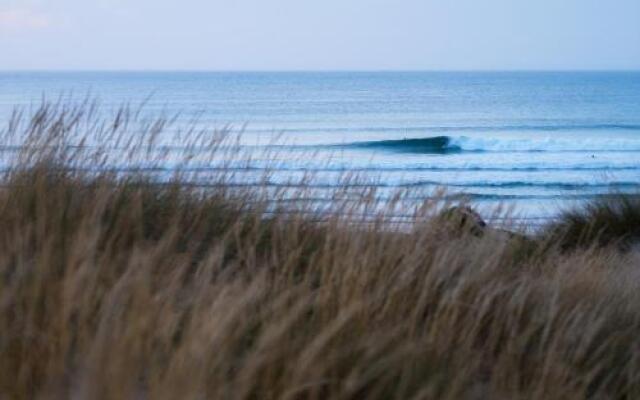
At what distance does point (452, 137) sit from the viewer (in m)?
36.0

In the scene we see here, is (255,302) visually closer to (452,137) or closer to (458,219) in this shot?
(458,219)

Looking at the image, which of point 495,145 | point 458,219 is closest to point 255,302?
point 458,219

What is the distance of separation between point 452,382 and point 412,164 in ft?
84.0

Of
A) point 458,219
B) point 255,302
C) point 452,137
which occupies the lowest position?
point 452,137

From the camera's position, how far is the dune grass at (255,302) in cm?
303

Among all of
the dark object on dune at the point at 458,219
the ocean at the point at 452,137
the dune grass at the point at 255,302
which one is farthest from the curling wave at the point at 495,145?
the dune grass at the point at 255,302

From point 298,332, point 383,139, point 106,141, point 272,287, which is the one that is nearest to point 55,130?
point 106,141

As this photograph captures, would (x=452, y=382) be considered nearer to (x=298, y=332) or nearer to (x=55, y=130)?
(x=298, y=332)

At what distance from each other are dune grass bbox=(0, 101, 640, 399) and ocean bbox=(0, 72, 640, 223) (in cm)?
105

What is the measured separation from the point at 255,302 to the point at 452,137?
32.9 m

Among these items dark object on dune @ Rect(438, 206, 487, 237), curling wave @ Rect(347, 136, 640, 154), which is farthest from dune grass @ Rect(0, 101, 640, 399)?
curling wave @ Rect(347, 136, 640, 154)

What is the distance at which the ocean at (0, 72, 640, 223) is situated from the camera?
50.9ft

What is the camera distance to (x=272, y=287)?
4086 millimetres

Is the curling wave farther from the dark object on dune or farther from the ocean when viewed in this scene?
the dark object on dune
